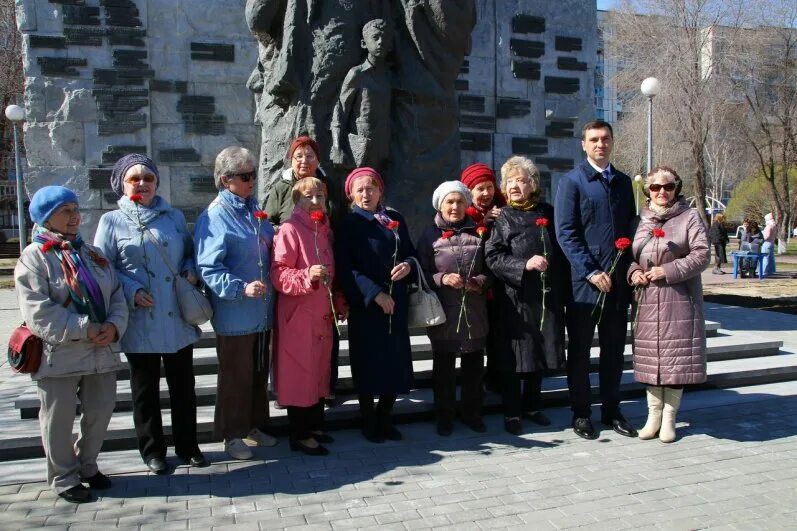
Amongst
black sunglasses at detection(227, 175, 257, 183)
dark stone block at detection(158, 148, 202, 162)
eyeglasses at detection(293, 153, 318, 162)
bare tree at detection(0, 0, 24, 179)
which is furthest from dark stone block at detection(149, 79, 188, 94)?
bare tree at detection(0, 0, 24, 179)

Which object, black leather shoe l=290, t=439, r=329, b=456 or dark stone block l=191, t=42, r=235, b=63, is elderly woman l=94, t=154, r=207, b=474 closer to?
black leather shoe l=290, t=439, r=329, b=456

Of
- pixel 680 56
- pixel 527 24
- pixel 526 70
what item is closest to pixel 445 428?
pixel 526 70

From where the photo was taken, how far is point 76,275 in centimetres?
348

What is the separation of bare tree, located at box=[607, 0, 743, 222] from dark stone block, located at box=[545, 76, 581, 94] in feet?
44.8

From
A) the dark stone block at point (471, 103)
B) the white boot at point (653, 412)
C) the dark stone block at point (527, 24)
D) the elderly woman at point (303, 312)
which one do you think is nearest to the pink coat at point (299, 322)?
the elderly woman at point (303, 312)

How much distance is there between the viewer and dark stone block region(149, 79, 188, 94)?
292 inches

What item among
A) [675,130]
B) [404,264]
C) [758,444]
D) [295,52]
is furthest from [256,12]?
[675,130]

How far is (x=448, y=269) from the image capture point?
4430 mm

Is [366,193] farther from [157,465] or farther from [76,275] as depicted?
[157,465]

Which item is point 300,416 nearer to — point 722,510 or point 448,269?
point 448,269

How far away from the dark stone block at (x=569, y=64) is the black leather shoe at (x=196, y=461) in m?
6.64

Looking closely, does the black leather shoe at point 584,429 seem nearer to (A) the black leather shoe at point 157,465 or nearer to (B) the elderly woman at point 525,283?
(B) the elderly woman at point 525,283

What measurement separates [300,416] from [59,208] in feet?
5.83

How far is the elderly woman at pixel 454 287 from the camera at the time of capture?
4.41 m
